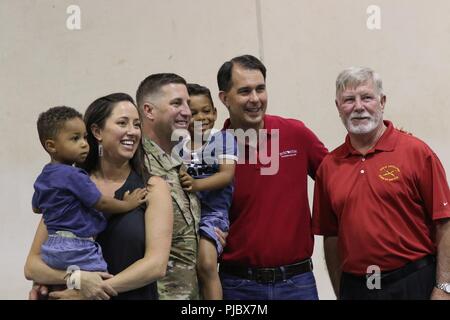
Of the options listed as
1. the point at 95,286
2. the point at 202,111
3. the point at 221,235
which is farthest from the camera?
the point at 202,111

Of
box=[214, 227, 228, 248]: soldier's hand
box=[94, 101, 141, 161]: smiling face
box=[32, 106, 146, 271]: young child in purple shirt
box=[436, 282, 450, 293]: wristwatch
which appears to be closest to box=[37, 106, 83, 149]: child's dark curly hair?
box=[32, 106, 146, 271]: young child in purple shirt

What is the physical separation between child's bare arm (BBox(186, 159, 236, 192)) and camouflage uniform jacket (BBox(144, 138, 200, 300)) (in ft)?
0.19

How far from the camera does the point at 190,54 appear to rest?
15.6 feet

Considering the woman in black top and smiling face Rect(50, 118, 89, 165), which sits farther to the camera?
smiling face Rect(50, 118, 89, 165)

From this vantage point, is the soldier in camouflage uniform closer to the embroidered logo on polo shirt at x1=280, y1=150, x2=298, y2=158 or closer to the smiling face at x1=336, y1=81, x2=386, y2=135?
the embroidered logo on polo shirt at x1=280, y1=150, x2=298, y2=158

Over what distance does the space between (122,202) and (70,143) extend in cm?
29

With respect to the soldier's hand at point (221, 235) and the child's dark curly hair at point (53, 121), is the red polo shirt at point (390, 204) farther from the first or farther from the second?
the child's dark curly hair at point (53, 121)

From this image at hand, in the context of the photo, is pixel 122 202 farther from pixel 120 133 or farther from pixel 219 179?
pixel 219 179

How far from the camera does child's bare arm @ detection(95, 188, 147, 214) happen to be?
2557 mm

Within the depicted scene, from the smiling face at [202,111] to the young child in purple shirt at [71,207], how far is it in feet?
2.55

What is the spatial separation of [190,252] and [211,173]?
0.40 metres

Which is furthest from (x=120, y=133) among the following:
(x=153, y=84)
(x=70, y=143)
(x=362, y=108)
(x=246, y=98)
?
(x=362, y=108)
